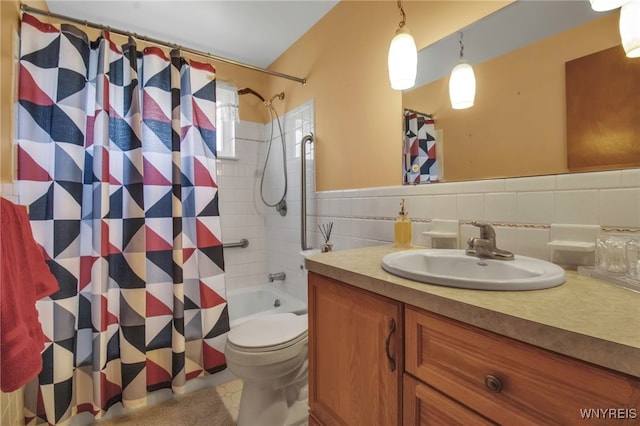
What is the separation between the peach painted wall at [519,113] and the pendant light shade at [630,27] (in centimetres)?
3

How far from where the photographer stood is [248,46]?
221 cm

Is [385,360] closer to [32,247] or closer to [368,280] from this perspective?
[368,280]

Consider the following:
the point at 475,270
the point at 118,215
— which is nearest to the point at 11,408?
the point at 118,215

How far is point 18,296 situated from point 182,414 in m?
1.17

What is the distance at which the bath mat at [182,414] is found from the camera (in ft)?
4.71

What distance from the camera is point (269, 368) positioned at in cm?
125

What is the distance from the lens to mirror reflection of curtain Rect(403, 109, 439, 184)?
1208 millimetres

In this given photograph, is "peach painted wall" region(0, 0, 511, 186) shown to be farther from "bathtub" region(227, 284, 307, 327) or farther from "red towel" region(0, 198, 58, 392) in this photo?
"bathtub" region(227, 284, 307, 327)

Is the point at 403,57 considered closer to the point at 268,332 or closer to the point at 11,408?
the point at 268,332

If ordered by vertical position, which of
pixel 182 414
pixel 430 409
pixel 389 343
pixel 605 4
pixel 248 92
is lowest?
pixel 182 414

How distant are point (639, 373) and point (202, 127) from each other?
1900 millimetres

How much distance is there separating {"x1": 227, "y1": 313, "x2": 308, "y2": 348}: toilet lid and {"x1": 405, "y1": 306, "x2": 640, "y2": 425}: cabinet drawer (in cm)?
80

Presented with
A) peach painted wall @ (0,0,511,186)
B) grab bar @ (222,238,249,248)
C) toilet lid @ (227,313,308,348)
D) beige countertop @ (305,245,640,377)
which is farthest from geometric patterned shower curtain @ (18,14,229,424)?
beige countertop @ (305,245,640,377)

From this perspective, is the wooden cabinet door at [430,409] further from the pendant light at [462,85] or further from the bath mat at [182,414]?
the bath mat at [182,414]
